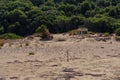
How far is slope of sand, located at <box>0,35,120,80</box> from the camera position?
25441mm

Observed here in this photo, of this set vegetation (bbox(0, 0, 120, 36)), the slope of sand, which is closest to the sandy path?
the slope of sand

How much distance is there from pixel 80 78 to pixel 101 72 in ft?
6.53

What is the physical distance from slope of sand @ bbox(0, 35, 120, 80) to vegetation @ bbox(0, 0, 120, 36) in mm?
11301

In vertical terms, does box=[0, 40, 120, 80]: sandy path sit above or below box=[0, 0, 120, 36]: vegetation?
above

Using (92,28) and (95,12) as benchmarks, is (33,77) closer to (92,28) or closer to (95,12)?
(92,28)

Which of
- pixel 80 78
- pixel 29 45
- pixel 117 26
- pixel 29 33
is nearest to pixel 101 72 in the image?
pixel 80 78

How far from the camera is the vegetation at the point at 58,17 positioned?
5248cm

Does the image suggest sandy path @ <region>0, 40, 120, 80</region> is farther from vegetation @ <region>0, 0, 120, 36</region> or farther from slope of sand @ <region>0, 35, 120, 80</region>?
vegetation @ <region>0, 0, 120, 36</region>

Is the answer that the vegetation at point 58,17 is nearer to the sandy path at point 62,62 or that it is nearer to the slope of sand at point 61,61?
the slope of sand at point 61,61

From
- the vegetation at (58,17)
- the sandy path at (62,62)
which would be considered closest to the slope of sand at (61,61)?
the sandy path at (62,62)

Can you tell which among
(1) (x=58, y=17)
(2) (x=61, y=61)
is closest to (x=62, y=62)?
(2) (x=61, y=61)

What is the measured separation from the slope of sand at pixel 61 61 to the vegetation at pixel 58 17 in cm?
1130

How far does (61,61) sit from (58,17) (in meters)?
28.0

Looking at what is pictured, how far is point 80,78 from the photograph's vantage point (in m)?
24.6
